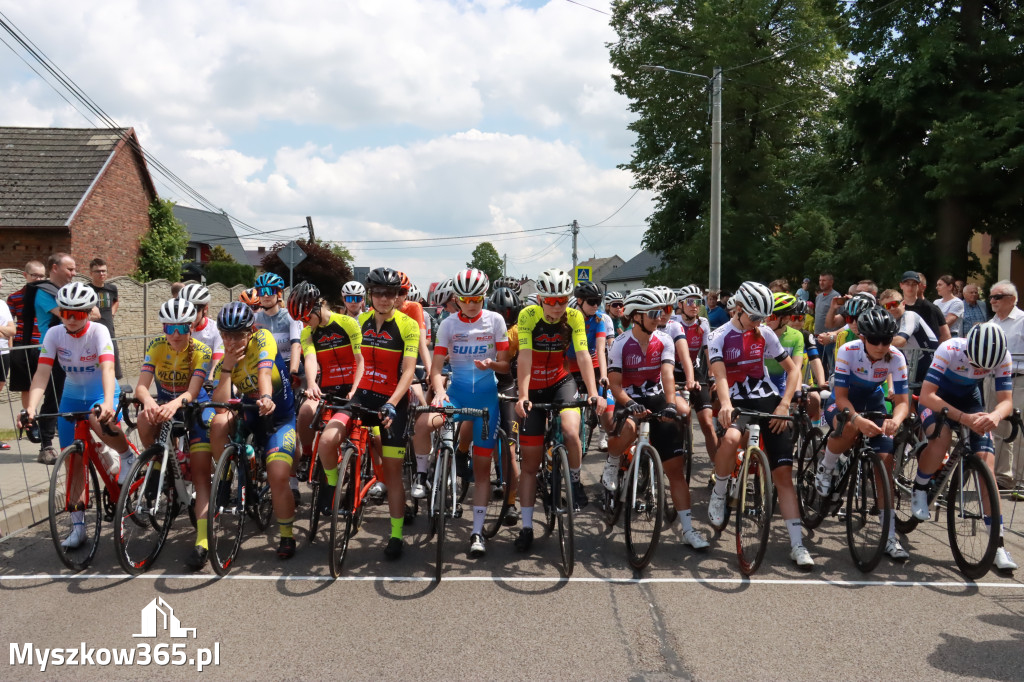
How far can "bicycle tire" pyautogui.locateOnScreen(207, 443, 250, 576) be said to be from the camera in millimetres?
5402

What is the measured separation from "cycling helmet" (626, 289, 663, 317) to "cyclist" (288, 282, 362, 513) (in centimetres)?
214

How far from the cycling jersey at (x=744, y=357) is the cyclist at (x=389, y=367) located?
227cm

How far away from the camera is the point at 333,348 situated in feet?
22.4

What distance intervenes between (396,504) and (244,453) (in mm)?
1169

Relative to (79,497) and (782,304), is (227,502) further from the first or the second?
(782,304)

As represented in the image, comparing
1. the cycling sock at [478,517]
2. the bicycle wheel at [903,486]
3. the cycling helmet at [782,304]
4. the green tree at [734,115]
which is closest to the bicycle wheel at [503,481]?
the cycling sock at [478,517]

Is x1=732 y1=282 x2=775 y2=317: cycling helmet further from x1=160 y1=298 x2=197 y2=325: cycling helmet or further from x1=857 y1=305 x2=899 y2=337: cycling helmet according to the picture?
x1=160 y1=298 x2=197 y2=325: cycling helmet

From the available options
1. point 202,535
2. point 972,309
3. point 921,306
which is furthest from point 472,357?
point 972,309

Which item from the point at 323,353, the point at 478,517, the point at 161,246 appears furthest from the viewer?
the point at 161,246

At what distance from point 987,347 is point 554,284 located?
120 inches

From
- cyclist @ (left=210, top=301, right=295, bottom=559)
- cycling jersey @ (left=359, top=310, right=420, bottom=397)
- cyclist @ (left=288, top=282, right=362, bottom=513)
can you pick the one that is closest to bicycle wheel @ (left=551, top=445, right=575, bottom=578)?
cycling jersey @ (left=359, top=310, right=420, bottom=397)

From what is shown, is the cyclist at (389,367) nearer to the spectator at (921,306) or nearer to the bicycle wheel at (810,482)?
the bicycle wheel at (810,482)

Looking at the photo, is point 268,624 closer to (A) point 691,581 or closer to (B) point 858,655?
(A) point 691,581

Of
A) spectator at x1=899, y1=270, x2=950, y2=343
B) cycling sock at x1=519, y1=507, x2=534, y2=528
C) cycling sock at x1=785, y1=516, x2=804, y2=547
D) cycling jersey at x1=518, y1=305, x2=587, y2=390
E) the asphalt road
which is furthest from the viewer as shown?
→ spectator at x1=899, y1=270, x2=950, y2=343
